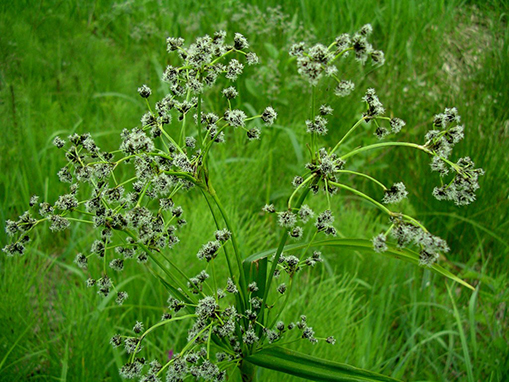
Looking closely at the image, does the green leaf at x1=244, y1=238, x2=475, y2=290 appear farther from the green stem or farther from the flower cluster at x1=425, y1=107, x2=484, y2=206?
the green stem

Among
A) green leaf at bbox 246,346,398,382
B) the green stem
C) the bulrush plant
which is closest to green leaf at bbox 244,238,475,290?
the bulrush plant

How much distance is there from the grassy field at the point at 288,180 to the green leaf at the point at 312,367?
1.91 feet

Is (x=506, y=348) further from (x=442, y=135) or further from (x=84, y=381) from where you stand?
(x=84, y=381)

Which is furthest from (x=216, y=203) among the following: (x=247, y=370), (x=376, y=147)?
(x=247, y=370)

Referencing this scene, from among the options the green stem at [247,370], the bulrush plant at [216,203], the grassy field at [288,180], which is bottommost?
the green stem at [247,370]

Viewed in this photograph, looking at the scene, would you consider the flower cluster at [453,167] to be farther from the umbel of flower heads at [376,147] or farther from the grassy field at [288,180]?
the grassy field at [288,180]

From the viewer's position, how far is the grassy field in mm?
2016

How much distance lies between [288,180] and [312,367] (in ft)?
7.41

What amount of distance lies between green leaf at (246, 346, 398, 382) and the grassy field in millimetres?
583

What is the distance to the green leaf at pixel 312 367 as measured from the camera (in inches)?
40.7

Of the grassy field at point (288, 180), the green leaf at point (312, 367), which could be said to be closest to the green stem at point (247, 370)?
the green leaf at point (312, 367)

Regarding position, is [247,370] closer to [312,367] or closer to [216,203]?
[312,367]

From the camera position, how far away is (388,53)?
13.2ft

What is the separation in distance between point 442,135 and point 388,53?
3.32 metres
